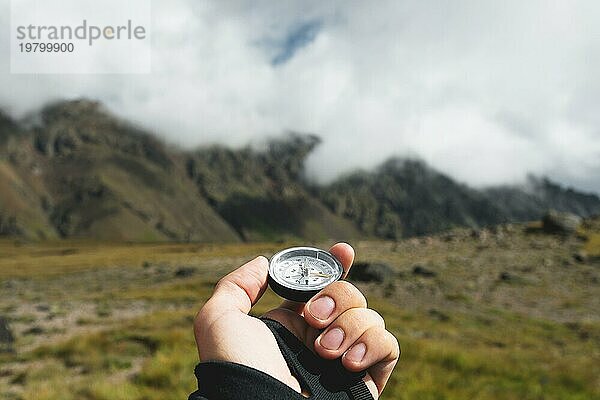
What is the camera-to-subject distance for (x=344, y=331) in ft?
11.1

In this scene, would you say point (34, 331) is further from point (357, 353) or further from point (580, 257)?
point (580, 257)

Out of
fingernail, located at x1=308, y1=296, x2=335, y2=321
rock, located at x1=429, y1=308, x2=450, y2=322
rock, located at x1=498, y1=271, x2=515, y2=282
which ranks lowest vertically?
rock, located at x1=498, y1=271, x2=515, y2=282

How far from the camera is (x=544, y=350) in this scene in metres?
14.0

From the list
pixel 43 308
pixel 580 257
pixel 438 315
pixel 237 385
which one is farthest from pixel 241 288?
pixel 580 257

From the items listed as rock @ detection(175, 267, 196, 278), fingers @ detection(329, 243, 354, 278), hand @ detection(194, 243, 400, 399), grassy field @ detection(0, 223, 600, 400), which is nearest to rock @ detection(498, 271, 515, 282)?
grassy field @ detection(0, 223, 600, 400)

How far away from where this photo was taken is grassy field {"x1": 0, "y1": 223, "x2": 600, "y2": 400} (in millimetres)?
9477

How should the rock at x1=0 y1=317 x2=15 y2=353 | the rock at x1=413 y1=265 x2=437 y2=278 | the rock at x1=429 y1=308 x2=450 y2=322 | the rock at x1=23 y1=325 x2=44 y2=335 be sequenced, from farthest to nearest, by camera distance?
1. the rock at x1=413 y1=265 x2=437 y2=278
2. the rock at x1=429 y1=308 x2=450 y2=322
3. the rock at x1=23 y1=325 x2=44 y2=335
4. the rock at x1=0 y1=317 x2=15 y2=353

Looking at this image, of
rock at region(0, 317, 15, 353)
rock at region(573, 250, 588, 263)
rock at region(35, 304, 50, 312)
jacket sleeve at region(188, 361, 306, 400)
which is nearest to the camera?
jacket sleeve at region(188, 361, 306, 400)

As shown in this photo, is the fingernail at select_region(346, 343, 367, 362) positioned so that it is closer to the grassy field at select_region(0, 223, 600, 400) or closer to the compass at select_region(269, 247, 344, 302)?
the compass at select_region(269, 247, 344, 302)

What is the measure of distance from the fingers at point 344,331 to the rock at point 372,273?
82.3ft

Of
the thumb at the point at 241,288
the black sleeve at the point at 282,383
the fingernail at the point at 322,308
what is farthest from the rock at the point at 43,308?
the fingernail at the point at 322,308

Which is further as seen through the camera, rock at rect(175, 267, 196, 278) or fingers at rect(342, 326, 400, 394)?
rock at rect(175, 267, 196, 278)

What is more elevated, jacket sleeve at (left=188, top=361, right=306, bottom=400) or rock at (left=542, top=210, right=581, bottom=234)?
jacket sleeve at (left=188, top=361, right=306, bottom=400)

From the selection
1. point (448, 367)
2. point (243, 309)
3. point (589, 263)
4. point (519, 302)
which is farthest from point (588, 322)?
Result: point (243, 309)
